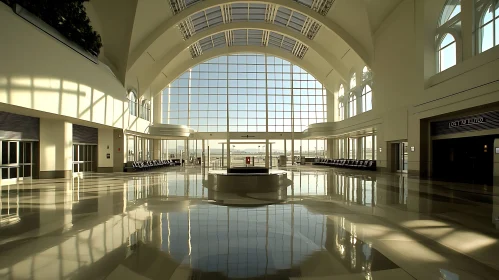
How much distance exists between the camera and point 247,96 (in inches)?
1585

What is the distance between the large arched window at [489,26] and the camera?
12.5m

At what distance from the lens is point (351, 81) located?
3177cm

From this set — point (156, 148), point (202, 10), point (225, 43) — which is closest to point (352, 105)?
point (225, 43)

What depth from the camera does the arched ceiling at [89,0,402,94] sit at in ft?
72.3

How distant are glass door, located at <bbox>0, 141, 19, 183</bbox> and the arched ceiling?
851 cm

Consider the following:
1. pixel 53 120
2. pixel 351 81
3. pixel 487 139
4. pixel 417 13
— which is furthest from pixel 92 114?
pixel 351 81

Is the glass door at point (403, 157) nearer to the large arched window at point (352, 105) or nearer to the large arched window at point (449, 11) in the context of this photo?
the large arched window at point (449, 11)

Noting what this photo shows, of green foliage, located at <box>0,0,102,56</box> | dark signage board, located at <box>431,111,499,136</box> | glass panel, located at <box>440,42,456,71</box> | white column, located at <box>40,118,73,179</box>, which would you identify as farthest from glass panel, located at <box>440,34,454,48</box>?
white column, located at <box>40,118,73,179</box>

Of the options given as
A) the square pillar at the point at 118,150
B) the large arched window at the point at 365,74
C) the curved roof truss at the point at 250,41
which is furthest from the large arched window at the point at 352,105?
the square pillar at the point at 118,150

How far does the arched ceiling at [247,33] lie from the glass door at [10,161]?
8511 millimetres

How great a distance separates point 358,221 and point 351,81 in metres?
27.9

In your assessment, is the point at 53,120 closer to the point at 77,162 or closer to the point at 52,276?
the point at 77,162

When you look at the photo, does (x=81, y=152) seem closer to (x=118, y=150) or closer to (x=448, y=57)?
(x=118, y=150)

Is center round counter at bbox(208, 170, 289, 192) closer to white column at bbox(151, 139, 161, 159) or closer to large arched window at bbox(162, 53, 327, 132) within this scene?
white column at bbox(151, 139, 161, 159)
